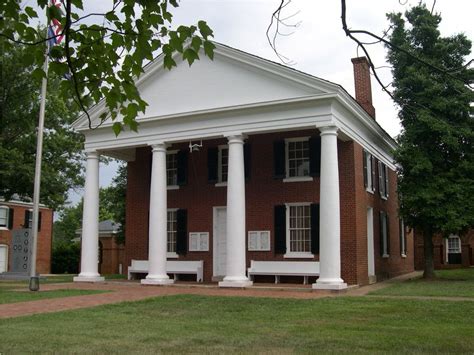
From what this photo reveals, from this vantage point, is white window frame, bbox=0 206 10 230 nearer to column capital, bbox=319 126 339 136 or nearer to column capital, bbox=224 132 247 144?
column capital, bbox=224 132 247 144

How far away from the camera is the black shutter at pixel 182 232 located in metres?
23.4

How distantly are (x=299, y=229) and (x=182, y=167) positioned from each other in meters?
5.61

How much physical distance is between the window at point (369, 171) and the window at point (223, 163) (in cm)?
535

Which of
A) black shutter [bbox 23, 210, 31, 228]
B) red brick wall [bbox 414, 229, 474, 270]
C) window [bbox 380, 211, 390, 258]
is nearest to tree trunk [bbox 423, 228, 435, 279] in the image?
window [bbox 380, 211, 390, 258]

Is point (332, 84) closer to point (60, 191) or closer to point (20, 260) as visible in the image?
point (20, 260)

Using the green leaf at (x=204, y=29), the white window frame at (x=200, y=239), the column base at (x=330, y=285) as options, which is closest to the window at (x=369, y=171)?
the column base at (x=330, y=285)

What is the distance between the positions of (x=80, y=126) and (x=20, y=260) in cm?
569

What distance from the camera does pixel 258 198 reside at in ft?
73.3

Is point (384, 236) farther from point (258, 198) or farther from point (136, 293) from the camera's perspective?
point (136, 293)

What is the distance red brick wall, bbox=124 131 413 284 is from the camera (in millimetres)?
20688

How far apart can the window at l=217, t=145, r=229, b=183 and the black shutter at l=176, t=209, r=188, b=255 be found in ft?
6.66

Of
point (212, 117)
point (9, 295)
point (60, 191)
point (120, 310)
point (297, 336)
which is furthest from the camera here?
point (60, 191)

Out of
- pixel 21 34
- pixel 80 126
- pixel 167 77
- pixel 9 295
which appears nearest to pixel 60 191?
pixel 80 126

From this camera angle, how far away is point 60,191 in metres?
29.9
